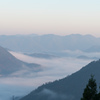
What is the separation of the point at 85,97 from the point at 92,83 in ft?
6.89

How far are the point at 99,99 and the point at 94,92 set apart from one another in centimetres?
113

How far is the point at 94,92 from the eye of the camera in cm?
3538

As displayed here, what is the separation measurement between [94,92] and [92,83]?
49.8 inches

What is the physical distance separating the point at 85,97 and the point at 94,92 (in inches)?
51.4

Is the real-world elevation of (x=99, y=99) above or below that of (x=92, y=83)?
below

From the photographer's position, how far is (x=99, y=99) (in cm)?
3472

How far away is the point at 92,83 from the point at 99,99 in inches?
92.6

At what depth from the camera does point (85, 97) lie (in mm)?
35250

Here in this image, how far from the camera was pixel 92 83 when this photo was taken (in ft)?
118
